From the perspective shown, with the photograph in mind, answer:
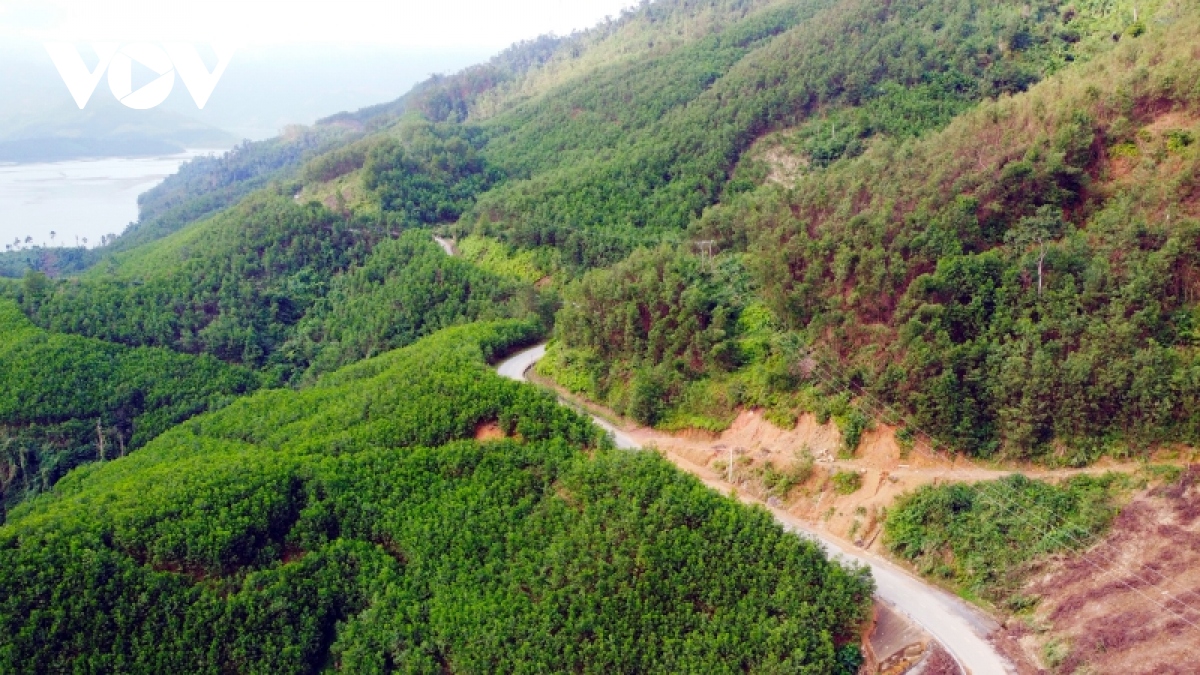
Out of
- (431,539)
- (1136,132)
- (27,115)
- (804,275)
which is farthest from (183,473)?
(27,115)

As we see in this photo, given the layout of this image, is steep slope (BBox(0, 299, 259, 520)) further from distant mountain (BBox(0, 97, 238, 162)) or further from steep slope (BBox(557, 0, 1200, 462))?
distant mountain (BBox(0, 97, 238, 162))

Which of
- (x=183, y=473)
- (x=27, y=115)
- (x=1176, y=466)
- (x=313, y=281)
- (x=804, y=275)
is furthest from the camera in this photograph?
(x=27, y=115)

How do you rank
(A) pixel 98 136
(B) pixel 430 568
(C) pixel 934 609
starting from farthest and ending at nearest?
(A) pixel 98 136 < (B) pixel 430 568 < (C) pixel 934 609

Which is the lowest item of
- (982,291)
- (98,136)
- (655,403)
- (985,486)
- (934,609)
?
(934,609)

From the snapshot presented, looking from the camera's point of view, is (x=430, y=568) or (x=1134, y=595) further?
(x=430, y=568)

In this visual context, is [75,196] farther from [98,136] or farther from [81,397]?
[81,397]

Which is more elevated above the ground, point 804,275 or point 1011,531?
point 804,275

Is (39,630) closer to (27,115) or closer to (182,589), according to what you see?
(182,589)

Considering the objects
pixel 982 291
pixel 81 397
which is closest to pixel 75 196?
pixel 81 397
